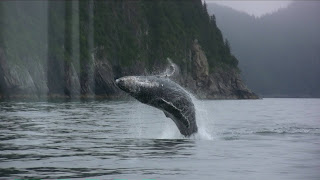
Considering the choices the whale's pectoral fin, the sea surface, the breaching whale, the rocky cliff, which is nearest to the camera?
the sea surface

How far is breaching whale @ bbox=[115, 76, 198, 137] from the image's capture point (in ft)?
68.2

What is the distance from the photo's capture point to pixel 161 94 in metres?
21.4

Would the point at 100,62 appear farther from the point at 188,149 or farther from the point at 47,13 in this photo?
the point at 188,149

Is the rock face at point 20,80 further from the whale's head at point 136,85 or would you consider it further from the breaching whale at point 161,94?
the whale's head at point 136,85

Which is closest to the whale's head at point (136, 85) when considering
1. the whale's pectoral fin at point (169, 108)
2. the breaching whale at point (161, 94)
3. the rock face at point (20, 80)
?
the breaching whale at point (161, 94)

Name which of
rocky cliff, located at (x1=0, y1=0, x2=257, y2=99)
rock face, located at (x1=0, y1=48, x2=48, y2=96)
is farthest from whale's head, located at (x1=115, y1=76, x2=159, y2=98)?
rock face, located at (x1=0, y1=48, x2=48, y2=96)

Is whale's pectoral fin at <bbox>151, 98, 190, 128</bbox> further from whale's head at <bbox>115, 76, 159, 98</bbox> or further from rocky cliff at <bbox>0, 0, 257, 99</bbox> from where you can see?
rocky cliff at <bbox>0, 0, 257, 99</bbox>

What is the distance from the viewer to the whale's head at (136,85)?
2058cm

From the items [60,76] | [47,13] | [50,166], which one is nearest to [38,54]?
[60,76]

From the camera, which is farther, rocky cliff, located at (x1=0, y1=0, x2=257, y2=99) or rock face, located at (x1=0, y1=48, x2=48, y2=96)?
rocky cliff, located at (x1=0, y1=0, x2=257, y2=99)

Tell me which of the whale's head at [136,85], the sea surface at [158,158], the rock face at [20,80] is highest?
the rock face at [20,80]

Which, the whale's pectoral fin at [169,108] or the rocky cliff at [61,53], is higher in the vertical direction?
the rocky cliff at [61,53]

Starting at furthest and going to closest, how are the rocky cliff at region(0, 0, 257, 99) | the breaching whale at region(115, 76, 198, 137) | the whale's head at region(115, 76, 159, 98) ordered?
the rocky cliff at region(0, 0, 257, 99), the breaching whale at region(115, 76, 198, 137), the whale's head at region(115, 76, 159, 98)

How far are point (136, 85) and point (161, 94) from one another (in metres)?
1.16
